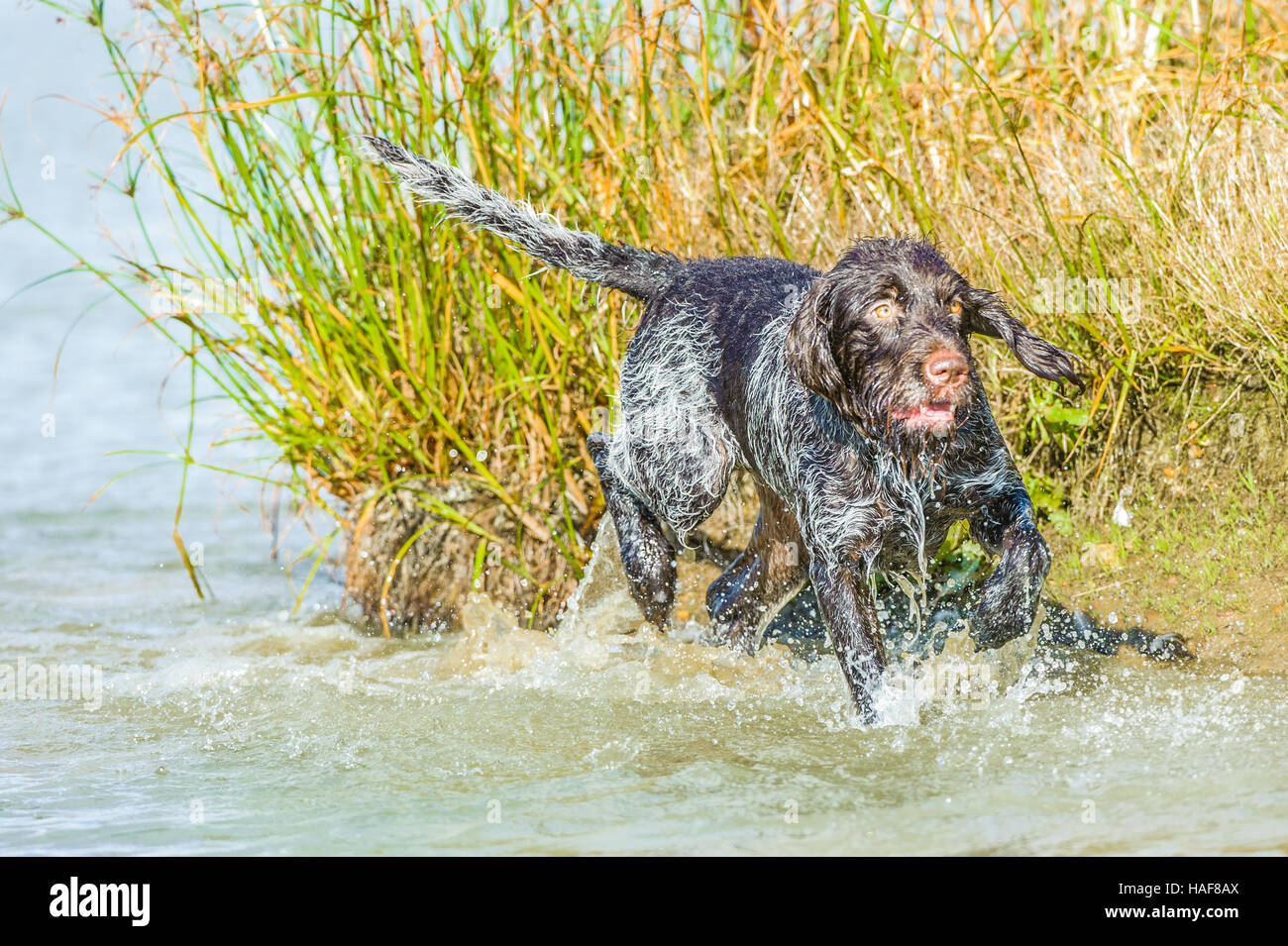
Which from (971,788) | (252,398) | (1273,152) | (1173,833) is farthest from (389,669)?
(1273,152)

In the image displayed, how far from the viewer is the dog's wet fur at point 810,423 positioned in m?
3.67

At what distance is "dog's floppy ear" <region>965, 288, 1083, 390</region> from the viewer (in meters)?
3.76

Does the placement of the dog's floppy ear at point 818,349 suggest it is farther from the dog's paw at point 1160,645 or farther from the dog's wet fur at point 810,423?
the dog's paw at point 1160,645

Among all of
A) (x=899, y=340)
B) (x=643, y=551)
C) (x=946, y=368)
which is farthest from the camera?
(x=643, y=551)

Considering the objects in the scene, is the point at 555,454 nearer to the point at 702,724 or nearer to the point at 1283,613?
the point at 702,724

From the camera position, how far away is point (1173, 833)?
3102mm

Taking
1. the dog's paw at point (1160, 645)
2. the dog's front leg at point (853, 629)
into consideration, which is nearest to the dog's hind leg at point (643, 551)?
the dog's front leg at point (853, 629)

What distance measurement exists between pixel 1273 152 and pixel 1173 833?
301 centimetres

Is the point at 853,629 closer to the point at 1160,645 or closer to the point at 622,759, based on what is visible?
the point at 622,759

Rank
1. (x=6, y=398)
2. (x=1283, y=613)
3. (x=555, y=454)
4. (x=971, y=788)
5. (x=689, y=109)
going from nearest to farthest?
(x=971, y=788) < (x=1283, y=613) < (x=555, y=454) < (x=689, y=109) < (x=6, y=398)

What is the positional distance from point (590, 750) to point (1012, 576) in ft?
4.27

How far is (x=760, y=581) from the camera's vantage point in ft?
16.1

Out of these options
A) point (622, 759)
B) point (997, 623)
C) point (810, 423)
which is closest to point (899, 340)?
point (810, 423)

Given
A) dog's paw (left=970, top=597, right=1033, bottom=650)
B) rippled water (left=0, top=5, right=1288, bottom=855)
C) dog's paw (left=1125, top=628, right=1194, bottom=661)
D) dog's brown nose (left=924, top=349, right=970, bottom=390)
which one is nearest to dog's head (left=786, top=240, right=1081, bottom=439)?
dog's brown nose (left=924, top=349, right=970, bottom=390)
